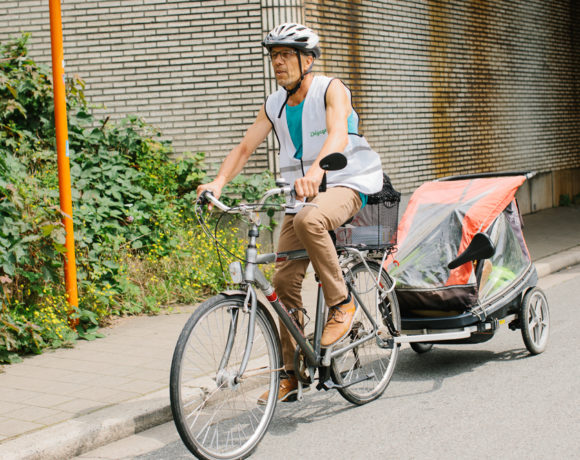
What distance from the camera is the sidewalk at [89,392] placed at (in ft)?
13.7

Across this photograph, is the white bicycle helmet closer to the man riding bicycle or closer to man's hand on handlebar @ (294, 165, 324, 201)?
the man riding bicycle

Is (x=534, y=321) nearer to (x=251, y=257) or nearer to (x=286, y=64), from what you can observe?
(x=251, y=257)

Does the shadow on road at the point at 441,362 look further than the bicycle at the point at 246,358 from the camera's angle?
Yes

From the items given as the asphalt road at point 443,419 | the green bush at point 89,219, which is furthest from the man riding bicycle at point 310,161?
the green bush at point 89,219

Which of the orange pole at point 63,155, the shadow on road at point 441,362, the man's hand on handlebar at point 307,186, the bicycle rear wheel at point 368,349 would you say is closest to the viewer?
the man's hand on handlebar at point 307,186

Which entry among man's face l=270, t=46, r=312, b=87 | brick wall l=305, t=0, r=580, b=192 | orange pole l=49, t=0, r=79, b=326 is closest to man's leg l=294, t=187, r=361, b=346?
man's face l=270, t=46, r=312, b=87

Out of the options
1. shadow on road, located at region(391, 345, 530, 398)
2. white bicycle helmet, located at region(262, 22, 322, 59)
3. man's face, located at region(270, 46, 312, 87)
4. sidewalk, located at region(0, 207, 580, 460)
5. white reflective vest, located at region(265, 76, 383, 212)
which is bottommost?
shadow on road, located at region(391, 345, 530, 398)

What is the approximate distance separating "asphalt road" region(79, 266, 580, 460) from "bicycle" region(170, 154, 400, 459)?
0.23 meters

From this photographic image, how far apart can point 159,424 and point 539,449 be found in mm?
2191

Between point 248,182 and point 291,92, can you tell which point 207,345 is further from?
point 248,182

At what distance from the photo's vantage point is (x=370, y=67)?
1114cm

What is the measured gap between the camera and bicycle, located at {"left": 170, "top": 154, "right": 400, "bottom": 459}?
3.70 metres

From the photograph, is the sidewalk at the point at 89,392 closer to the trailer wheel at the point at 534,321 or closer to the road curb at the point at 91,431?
the road curb at the point at 91,431

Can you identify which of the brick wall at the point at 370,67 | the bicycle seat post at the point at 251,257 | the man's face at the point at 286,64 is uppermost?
the brick wall at the point at 370,67
